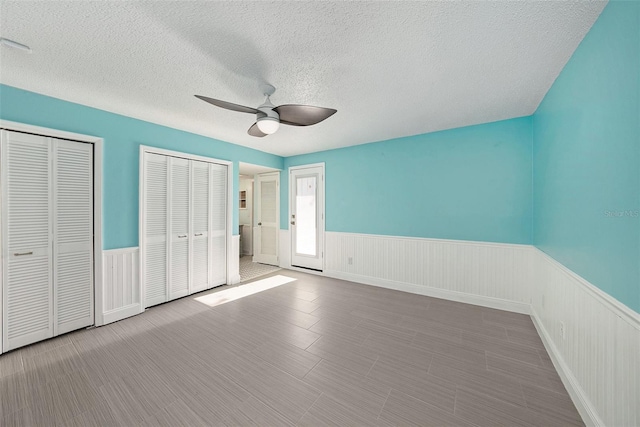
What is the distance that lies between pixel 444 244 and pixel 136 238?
439cm

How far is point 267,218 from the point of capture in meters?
5.86

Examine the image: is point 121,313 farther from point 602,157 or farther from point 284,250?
point 602,157

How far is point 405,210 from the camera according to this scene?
3.99m

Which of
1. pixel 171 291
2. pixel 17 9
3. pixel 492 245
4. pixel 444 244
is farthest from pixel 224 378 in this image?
pixel 492 245

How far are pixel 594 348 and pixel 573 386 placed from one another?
0.50 meters

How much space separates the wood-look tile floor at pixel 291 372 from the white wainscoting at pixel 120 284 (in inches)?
6.2

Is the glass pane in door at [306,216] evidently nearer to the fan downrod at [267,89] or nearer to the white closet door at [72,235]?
the fan downrod at [267,89]

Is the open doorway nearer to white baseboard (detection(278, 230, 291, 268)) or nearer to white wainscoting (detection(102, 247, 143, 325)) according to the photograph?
white baseboard (detection(278, 230, 291, 268))

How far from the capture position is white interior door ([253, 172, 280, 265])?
18.6ft

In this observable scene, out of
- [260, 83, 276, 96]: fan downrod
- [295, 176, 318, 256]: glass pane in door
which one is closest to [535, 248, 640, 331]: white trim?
[260, 83, 276, 96]: fan downrod

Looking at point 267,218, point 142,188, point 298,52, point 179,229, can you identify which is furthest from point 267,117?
point 267,218

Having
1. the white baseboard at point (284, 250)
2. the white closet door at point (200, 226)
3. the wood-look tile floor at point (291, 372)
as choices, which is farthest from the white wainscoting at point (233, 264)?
the white baseboard at point (284, 250)

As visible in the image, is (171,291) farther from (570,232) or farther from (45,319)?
(570,232)

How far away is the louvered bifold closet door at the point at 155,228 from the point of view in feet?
10.4
